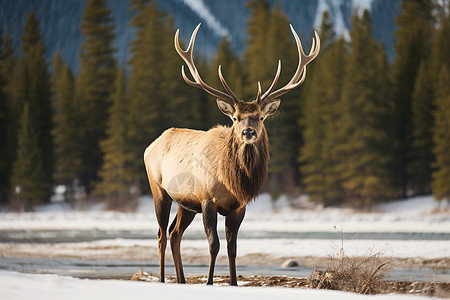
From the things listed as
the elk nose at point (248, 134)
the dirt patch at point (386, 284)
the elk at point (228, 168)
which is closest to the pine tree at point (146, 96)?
the dirt patch at point (386, 284)

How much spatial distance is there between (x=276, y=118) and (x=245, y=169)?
103ft

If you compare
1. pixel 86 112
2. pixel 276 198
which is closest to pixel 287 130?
pixel 276 198

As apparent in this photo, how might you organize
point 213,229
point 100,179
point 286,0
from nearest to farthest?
point 213,229 < point 100,179 < point 286,0

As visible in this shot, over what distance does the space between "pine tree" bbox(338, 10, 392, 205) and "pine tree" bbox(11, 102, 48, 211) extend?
58.8ft

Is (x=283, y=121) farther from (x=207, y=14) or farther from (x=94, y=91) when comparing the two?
(x=207, y=14)

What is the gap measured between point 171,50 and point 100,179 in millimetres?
10339

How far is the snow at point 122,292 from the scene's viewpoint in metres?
4.71

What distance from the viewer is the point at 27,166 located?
130 ft

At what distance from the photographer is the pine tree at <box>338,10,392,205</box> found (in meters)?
35.2

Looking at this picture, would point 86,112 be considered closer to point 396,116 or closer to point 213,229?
point 396,116

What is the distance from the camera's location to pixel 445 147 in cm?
3269

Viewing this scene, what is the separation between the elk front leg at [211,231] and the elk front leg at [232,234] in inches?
8.4

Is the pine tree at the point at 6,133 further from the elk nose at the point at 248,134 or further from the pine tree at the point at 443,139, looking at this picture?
the elk nose at the point at 248,134

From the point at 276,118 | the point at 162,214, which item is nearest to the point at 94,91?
the point at 276,118
